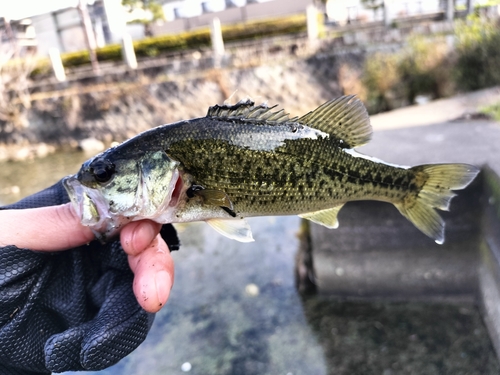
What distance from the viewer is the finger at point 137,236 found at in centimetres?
188

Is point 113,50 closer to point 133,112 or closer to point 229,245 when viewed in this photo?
point 133,112

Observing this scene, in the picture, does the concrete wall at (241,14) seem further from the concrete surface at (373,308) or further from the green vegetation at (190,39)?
Result: the concrete surface at (373,308)

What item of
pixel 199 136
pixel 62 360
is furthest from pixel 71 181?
pixel 62 360

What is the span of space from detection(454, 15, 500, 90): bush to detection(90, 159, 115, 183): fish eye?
997 cm

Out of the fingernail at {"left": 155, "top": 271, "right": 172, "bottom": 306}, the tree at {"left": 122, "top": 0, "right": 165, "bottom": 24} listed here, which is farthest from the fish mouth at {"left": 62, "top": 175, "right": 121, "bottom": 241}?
the tree at {"left": 122, "top": 0, "right": 165, "bottom": 24}

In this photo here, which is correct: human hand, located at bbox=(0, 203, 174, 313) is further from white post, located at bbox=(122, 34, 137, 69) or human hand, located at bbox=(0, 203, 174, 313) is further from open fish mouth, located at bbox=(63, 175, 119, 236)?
white post, located at bbox=(122, 34, 137, 69)

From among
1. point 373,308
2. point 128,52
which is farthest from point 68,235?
point 128,52

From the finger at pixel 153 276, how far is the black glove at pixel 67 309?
0.80 ft

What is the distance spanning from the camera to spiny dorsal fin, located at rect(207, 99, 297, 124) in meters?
1.98

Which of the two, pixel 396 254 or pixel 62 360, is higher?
pixel 62 360

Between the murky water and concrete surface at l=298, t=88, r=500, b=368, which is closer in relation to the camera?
concrete surface at l=298, t=88, r=500, b=368

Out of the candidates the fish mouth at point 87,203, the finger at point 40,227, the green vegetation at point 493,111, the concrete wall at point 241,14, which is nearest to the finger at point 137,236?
the fish mouth at point 87,203

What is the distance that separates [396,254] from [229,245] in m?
2.70

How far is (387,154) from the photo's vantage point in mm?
4562
